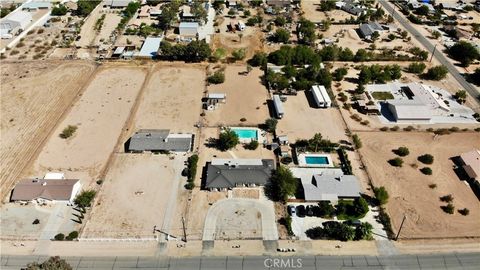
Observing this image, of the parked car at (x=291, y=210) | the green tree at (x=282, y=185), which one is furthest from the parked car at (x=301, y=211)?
the green tree at (x=282, y=185)

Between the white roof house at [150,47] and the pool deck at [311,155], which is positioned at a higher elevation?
the white roof house at [150,47]

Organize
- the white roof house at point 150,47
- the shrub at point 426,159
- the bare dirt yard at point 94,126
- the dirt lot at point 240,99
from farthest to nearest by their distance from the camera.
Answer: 1. the white roof house at point 150,47
2. the dirt lot at point 240,99
3. the bare dirt yard at point 94,126
4. the shrub at point 426,159

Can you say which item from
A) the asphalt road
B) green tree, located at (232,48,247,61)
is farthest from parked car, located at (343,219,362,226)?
green tree, located at (232,48,247,61)

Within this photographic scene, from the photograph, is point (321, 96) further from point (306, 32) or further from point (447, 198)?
point (447, 198)

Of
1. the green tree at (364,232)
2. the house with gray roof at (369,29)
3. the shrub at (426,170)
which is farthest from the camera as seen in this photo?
the house with gray roof at (369,29)

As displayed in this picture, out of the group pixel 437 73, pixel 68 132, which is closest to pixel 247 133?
pixel 68 132

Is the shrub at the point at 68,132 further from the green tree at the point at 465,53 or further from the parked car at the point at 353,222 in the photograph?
the green tree at the point at 465,53
